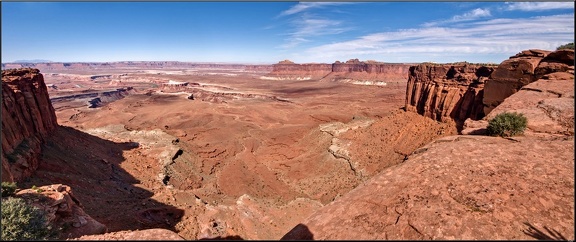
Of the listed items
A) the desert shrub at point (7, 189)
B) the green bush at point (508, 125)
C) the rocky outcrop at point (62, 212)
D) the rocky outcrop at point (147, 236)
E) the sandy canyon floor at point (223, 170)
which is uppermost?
the green bush at point (508, 125)

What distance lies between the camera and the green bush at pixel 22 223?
8945 millimetres

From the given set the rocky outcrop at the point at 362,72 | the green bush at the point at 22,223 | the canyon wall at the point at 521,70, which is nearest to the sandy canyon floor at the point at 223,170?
the canyon wall at the point at 521,70

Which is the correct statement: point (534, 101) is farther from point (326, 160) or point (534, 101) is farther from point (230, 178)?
point (230, 178)

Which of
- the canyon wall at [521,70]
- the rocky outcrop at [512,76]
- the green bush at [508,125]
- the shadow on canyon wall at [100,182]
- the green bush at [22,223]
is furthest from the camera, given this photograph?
the rocky outcrop at [512,76]

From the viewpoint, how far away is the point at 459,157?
12.7 meters

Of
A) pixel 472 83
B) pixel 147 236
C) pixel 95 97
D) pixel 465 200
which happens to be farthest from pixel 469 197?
pixel 95 97

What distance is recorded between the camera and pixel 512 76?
79.0ft

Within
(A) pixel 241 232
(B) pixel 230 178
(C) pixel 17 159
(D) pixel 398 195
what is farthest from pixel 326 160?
(C) pixel 17 159

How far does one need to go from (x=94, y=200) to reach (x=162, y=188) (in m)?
6.72

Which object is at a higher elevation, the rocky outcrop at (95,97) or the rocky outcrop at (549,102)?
the rocky outcrop at (549,102)

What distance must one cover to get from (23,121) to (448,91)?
4201 cm

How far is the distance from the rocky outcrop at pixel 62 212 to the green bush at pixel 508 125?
2048 cm

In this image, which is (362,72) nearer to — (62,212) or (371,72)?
(371,72)

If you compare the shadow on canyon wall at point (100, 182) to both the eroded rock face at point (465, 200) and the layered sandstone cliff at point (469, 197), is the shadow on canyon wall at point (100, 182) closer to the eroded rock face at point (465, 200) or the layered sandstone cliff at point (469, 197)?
the layered sandstone cliff at point (469, 197)
